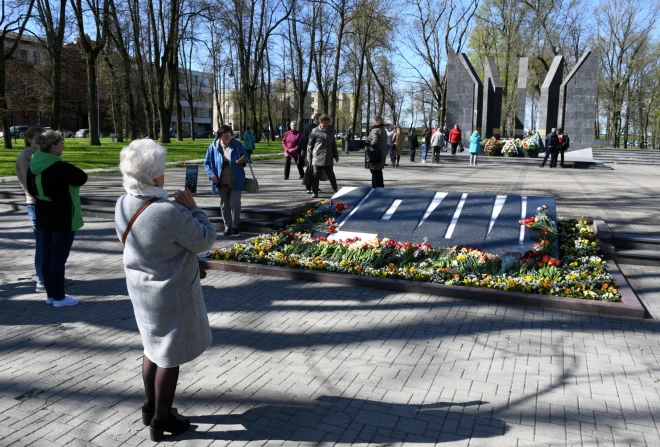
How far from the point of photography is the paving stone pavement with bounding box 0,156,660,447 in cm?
337

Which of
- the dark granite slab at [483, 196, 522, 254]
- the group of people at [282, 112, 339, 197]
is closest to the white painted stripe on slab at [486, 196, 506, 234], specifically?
the dark granite slab at [483, 196, 522, 254]

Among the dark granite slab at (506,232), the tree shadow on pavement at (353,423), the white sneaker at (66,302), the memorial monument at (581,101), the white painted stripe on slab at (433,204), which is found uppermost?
the memorial monument at (581,101)

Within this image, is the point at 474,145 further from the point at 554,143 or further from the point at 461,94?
the point at 461,94

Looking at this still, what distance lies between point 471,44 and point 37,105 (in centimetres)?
3782

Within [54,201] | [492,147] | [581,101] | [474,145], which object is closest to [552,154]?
[474,145]

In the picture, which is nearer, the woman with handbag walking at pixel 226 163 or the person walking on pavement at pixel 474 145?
the woman with handbag walking at pixel 226 163

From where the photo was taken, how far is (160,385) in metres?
3.04

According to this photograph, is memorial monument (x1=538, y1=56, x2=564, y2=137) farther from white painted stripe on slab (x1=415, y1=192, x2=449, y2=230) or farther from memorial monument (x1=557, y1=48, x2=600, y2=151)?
white painted stripe on slab (x1=415, y1=192, x2=449, y2=230)

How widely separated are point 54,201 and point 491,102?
37651 millimetres

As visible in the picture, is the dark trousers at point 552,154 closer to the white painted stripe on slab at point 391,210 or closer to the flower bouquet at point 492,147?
the flower bouquet at point 492,147

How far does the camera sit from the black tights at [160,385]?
119 inches

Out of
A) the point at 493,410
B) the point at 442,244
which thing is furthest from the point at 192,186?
the point at 493,410

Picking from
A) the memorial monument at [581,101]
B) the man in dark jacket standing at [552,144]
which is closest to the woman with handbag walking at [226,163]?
the man in dark jacket standing at [552,144]

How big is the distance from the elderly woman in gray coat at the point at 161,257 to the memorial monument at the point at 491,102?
37.8 meters
